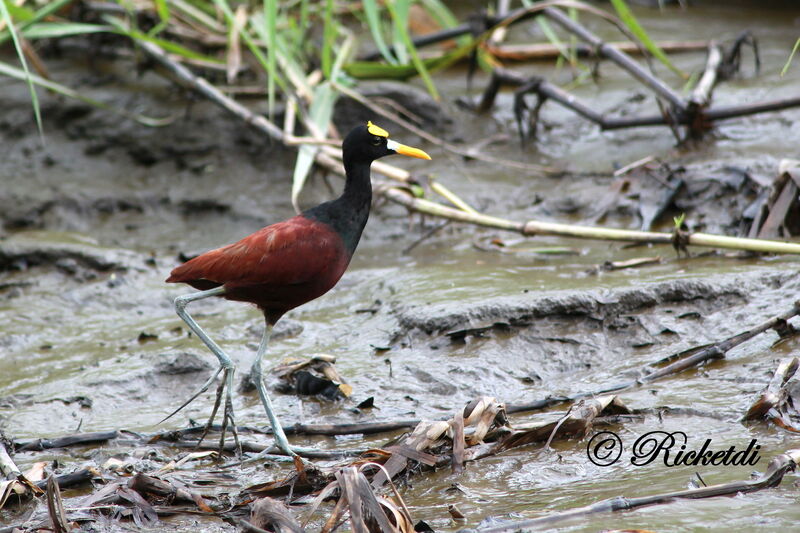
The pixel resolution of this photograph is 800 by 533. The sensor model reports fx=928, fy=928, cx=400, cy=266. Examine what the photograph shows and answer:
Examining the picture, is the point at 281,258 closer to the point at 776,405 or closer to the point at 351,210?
the point at 351,210

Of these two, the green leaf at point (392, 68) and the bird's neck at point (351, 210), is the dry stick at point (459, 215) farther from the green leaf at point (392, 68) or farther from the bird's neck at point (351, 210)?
the bird's neck at point (351, 210)

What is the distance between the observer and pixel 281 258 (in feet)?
11.8

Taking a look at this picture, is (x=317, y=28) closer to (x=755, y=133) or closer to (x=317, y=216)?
(x=755, y=133)

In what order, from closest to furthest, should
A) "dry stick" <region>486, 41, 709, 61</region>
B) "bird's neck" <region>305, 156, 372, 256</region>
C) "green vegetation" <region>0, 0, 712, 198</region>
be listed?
1. "bird's neck" <region>305, 156, 372, 256</region>
2. "green vegetation" <region>0, 0, 712, 198</region>
3. "dry stick" <region>486, 41, 709, 61</region>

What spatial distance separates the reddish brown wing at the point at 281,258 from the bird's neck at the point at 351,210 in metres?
0.05

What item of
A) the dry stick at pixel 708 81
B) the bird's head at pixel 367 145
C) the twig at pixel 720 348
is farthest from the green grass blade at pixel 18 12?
the twig at pixel 720 348

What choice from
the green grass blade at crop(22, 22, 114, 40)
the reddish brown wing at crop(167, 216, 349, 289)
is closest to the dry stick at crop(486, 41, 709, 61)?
the green grass blade at crop(22, 22, 114, 40)

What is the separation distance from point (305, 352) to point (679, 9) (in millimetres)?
6279

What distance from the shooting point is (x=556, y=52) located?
25.5ft

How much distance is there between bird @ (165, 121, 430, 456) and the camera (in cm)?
359

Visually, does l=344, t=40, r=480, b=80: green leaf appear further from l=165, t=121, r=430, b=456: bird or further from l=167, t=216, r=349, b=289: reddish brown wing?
l=167, t=216, r=349, b=289: reddish brown wing

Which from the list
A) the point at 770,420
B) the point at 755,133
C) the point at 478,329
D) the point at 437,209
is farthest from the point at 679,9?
the point at 770,420

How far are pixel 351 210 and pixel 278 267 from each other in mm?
413

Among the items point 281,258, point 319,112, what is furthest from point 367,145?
point 319,112
